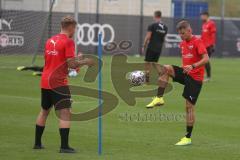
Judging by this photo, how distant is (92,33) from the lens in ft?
135

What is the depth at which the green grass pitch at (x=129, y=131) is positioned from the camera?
11.6 metres

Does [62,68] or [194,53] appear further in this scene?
[194,53]

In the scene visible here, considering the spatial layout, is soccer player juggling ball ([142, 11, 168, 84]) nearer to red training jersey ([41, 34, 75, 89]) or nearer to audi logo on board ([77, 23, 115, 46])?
red training jersey ([41, 34, 75, 89])

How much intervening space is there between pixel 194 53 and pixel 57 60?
2.85 meters

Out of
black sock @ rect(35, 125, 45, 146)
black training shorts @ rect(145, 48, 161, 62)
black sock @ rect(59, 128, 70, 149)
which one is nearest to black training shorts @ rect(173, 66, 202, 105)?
black sock @ rect(59, 128, 70, 149)

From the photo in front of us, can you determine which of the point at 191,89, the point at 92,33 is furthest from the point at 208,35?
the point at 92,33

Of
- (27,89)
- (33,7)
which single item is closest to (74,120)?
(27,89)

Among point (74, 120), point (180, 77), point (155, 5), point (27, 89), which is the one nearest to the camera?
point (180, 77)

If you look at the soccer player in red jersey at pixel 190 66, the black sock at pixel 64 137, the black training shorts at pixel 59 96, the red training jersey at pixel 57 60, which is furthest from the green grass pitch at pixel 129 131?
the red training jersey at pixel 57 60

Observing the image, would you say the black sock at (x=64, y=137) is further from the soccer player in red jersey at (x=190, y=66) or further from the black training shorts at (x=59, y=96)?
the soccer player in red jersey at (x=190, y=66)

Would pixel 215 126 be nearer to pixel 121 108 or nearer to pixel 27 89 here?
pixel 121 108

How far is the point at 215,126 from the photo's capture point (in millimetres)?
14977

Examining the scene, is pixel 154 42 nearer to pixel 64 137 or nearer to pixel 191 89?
pixel 191 89

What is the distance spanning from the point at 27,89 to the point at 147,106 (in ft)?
16.6
